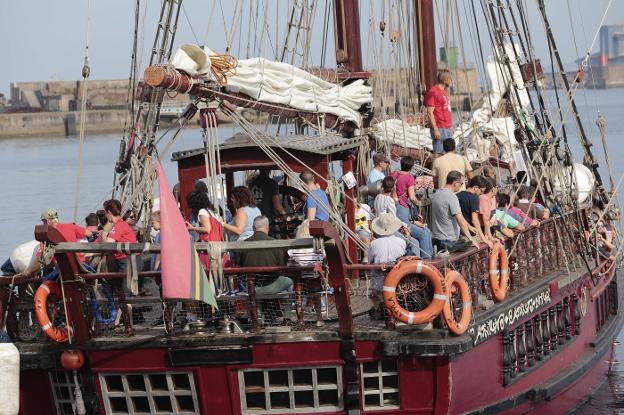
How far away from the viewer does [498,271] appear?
46.8 feet

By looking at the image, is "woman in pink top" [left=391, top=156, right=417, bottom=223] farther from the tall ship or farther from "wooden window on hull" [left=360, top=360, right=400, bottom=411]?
"wooden window on hull" [left=360, top=360, right=400, bottom=411]

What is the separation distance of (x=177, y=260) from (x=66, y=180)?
4969 centimetres

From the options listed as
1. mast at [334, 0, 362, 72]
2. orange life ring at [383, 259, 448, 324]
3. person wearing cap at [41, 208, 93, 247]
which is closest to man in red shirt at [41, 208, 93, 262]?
person wearing cap at [41, 208, 93, 247]

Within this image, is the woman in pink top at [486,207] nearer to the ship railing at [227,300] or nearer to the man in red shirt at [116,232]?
the ship railing at [227,300]

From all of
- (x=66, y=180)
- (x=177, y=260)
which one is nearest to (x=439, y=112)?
(x=177, y=260)

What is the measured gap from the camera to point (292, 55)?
23.3 meters

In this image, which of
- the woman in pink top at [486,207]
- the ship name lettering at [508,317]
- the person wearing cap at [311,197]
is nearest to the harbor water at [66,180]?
the woman in pink top at [486,207]

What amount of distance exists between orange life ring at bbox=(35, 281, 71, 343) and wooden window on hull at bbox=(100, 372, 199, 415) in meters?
0.58

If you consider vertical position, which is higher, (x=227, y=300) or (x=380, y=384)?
(x=227, y=300)

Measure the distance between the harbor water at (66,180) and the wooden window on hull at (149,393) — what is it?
6.37m

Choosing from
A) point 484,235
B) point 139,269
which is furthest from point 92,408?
point 484,235

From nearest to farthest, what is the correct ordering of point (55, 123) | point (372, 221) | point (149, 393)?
point (149, 393) → point (372, 221) → point (55, 123)

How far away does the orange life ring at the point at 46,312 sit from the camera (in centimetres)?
1306

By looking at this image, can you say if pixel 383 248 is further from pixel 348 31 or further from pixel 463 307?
pixel 348 31
